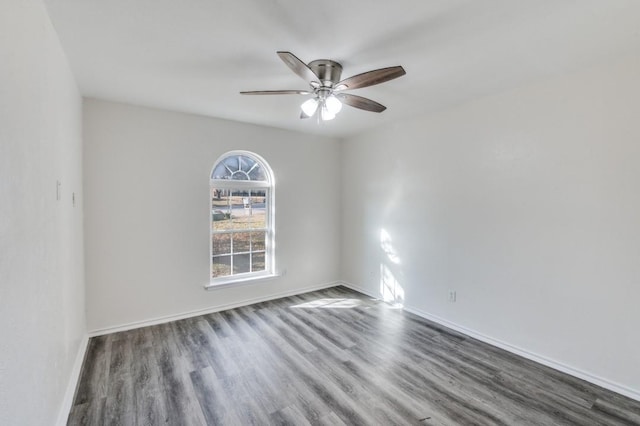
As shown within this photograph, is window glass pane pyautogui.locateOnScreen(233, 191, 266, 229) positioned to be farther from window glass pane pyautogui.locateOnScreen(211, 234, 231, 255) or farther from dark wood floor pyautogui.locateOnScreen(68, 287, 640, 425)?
dark wood floor pyautogui.locateOnScreen(68, 287, 640, 425)

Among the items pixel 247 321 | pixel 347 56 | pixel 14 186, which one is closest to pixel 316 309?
pixel 247 321

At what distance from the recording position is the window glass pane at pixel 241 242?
13.4 ft

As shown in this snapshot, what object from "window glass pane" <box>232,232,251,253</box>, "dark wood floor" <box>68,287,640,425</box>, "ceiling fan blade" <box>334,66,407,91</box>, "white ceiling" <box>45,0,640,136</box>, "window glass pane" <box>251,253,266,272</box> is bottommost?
"dark wood floor" <box>68,287,640,425</box>

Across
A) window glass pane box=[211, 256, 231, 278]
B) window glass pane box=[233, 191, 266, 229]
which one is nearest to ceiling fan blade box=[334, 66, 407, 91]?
window glass pane box=[233, 191, 266, 229]

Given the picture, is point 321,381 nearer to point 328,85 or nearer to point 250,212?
point 328,85

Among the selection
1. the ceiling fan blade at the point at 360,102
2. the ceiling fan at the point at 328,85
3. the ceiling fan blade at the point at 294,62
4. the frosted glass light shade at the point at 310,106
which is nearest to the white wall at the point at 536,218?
the ceiling fan blade at the point at 360,102

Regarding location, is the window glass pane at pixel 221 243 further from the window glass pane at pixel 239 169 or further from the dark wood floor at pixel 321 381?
the dark wood floor at pixel 321 381

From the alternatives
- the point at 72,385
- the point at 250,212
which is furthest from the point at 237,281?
the point at 72,385

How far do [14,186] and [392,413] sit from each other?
94.2 inches

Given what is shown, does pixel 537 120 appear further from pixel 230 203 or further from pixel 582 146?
pixel 230 203

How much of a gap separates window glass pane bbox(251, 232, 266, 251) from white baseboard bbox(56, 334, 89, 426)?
6.78 feet

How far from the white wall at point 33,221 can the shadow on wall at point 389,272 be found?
3.39 meters

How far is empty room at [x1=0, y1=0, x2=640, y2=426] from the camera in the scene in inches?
65.1

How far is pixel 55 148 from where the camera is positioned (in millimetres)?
1867
